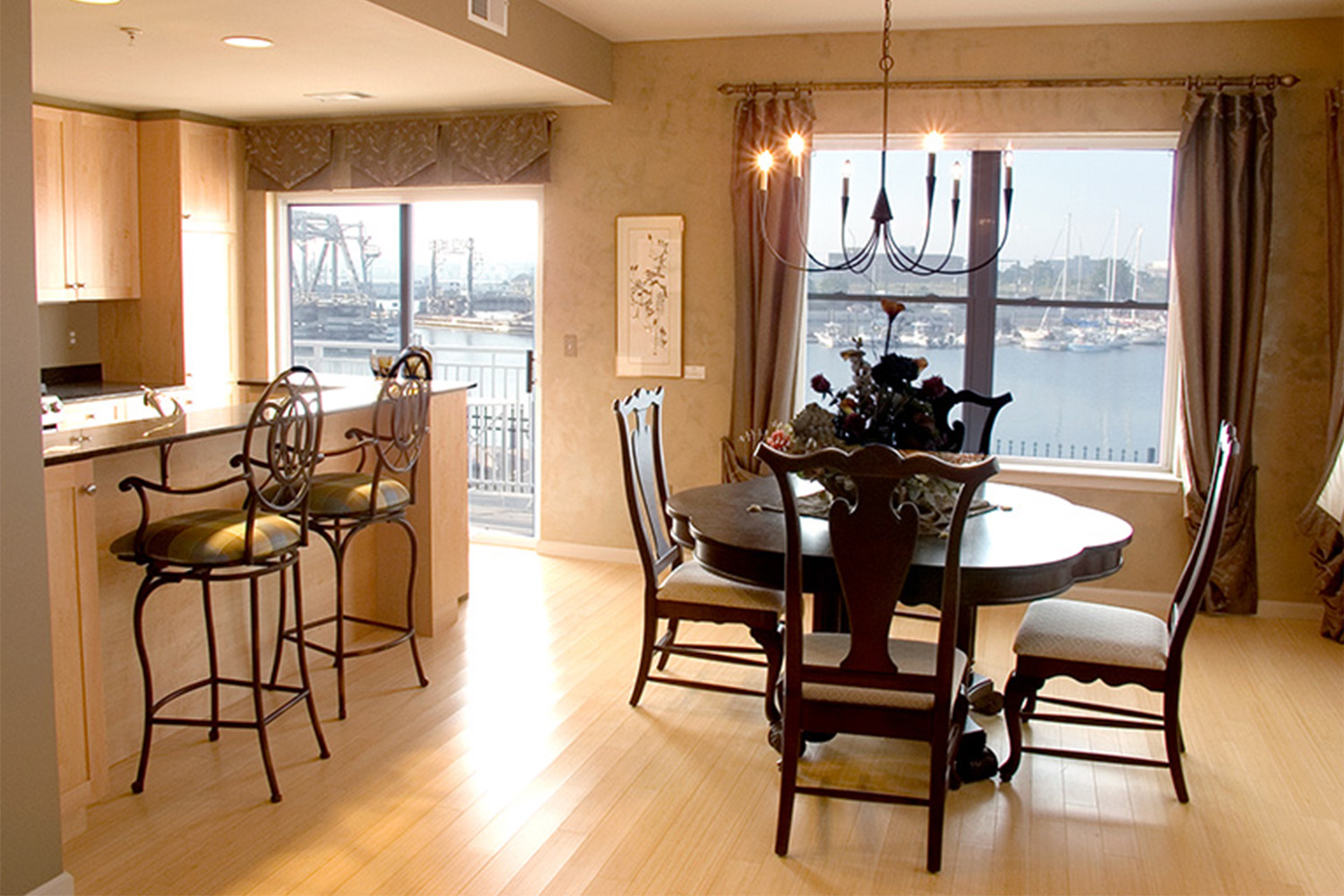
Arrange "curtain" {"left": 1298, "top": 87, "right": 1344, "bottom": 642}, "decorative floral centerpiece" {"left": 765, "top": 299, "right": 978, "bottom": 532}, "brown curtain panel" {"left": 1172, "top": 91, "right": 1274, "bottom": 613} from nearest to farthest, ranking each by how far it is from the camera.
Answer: "decorative floral centerpiece" {"left": 765, "top": 299, "right": 978, "bottom": 532} → "curtain" {"left": 1298, "top": 87, "right": 1344, "bottom": 642} → "brown curtain panel" {"left": 1172, "top": 91, "right": 1274, "bottom": 613}

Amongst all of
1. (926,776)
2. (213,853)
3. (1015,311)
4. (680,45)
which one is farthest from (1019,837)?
(680,45)

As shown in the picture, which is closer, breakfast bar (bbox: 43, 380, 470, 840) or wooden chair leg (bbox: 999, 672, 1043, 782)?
breakfast bar (bbox: 43, 380, 470, 840)

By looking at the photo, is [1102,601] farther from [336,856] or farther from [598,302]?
[336,856]

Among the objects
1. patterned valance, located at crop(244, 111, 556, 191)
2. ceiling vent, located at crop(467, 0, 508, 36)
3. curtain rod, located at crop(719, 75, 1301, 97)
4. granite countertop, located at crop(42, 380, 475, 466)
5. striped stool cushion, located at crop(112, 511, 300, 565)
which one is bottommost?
striped stool cushion, located at crop(112, 511, 300, 565)

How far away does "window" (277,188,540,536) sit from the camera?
21.9 feet

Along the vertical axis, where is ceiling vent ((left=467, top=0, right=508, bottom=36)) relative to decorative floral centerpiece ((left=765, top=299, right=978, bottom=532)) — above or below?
above

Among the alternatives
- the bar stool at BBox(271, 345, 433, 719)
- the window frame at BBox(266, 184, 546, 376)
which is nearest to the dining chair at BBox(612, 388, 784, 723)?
the bar stool at BBox(271, 345, 433, 719)

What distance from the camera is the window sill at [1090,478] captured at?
18.2 ft

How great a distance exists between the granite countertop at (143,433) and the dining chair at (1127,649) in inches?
93.9

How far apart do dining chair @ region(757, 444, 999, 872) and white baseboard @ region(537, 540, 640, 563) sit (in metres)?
3.17

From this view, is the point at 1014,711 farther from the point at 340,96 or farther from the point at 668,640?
the point at 340,96

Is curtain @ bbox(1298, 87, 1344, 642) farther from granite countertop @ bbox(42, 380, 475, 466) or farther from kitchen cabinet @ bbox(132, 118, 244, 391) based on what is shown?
kitchen cabinet @ bbox(132, 118, 244, 391)

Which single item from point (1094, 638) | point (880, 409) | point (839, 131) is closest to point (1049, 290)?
point (839, 131)

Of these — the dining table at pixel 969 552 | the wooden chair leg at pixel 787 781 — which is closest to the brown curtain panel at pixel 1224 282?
the dining table at pixel 969 552
